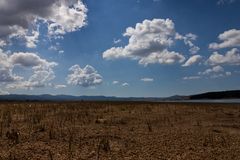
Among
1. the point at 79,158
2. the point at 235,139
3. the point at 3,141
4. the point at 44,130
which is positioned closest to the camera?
the point at 79,158

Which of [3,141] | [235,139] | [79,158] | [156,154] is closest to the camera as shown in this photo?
[79,158]

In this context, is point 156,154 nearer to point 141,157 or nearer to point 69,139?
point 141,157

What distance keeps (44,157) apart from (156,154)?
3935 mm

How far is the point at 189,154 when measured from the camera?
1388 centimetres

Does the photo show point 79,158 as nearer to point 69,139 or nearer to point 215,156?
point 69,139

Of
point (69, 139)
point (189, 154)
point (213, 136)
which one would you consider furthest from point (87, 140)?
point (213, 136)

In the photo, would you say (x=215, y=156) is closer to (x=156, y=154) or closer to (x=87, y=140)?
(x=156, y=154)

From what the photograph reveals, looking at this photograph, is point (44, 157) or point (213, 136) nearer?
point (44, 157)

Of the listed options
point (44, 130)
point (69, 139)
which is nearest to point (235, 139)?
point (69, 139)

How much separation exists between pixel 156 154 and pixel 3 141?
21.2ft

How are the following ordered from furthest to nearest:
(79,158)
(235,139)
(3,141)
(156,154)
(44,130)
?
1. (44,130)
2. (235,139)
3. (3,141)
4. (156,154)
5. (79,158)

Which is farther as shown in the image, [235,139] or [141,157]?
[235,139]

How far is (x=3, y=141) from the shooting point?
1569cm

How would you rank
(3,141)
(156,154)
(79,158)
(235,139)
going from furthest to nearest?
1. (235,139)
2. (3,141)
3. (156,154)
4. (79,158)
